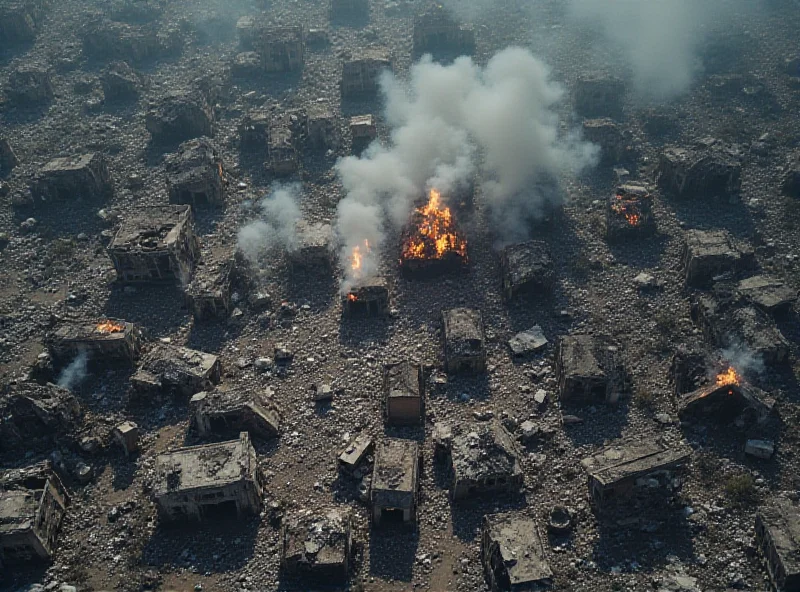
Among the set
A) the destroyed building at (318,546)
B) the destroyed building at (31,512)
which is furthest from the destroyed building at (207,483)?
the destroyed building at (31,512)

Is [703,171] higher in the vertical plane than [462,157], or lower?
lower

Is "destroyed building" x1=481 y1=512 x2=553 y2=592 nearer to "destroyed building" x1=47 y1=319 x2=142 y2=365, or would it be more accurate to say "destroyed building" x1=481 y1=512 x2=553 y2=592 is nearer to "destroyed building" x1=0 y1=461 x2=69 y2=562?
"destroyed building" x1=0 y1=461 x2=69 y2=562

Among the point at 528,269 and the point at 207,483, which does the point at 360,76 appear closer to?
the point at 528,269

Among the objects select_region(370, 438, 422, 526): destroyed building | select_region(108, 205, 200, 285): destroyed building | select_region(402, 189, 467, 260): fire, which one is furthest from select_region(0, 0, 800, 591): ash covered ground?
select_region(402, 189, 467, 260): fire

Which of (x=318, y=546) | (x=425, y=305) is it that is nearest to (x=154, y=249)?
(x=425, y=305)

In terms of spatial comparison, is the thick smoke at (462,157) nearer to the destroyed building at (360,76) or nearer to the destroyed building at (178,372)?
the destroyed building at (360,76)

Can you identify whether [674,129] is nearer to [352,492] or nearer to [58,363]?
[352,492]

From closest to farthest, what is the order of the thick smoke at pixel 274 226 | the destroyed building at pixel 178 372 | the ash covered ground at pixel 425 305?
the ash covered ground at pixel 425 305 < the destroyed building at pixel 178 372 < the thick smoke at pixel 274 226
